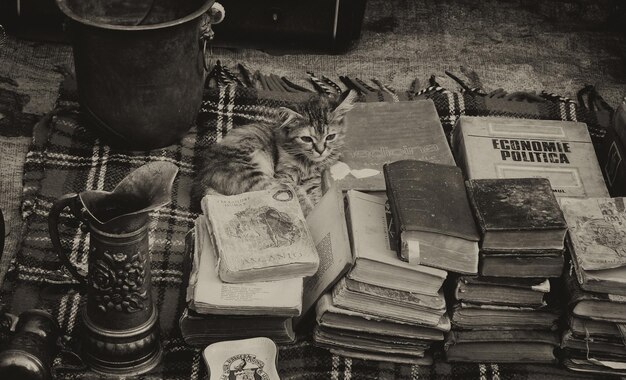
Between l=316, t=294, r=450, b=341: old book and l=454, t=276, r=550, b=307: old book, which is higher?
→ l=454, t=276, r=550, b=307: old book

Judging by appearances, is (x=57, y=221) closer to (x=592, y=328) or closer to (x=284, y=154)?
(x=284, y=154)

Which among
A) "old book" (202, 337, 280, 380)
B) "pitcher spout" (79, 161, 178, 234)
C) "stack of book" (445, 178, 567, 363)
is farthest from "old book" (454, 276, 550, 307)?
"pitcher spout" (79, 161, 178, 234)

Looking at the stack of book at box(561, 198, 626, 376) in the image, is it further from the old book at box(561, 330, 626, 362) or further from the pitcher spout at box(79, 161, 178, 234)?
the pitcher spout at box(79, 161, 178, 234)

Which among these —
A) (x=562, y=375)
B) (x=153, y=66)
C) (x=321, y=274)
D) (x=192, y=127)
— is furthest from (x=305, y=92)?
(x=562, y=375)

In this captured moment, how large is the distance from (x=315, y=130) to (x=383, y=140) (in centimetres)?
26

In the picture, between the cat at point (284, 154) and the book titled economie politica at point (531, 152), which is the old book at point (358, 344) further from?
the book titled economie politica at point (531, 152)

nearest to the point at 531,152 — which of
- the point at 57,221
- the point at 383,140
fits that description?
the point at 383,140

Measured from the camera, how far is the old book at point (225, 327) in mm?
2084

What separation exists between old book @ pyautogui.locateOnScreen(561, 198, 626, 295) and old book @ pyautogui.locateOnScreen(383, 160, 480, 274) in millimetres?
275

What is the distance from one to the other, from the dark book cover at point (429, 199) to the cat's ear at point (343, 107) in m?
0.56

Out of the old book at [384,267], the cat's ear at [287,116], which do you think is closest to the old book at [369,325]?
the old book at [384,267]

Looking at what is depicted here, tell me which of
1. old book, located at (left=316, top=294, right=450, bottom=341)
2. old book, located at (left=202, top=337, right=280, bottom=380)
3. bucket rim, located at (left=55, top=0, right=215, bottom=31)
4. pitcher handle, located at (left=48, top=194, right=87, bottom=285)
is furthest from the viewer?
bucket rim, located at (left=55, top=0, right=215, bottom=31)

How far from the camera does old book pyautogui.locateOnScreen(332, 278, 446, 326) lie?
6.82ft

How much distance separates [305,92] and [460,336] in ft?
4.25
